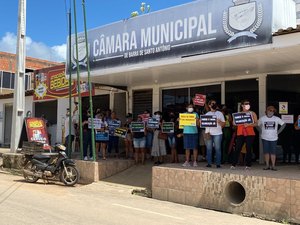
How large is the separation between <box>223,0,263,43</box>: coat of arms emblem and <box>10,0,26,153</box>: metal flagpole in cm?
934

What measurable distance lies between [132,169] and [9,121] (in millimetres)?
14978

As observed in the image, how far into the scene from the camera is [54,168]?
1195 cm

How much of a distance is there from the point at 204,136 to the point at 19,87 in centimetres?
875

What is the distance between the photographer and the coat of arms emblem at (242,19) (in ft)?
31.4

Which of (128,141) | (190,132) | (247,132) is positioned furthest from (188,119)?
(128,141)

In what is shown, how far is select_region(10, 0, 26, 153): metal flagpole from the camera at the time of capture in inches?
627

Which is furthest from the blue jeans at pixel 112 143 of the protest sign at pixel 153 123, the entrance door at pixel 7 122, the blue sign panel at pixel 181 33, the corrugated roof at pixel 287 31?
the entrance door at pixel 7 122

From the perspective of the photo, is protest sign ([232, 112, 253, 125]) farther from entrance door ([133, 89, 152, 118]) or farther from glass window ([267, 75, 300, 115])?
entrance door ([133, 89, 152, 118])

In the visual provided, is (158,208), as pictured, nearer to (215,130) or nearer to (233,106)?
(215,130)

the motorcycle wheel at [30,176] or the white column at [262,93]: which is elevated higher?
the white column at [262,93]

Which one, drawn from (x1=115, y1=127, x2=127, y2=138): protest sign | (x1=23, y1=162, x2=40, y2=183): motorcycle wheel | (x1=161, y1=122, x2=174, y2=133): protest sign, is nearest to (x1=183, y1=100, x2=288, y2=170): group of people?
(x1=161, y1=122, x2=174, y2=133): protest sign

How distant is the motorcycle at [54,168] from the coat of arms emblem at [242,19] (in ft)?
18.8

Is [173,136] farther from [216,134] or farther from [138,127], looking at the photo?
[216,134]

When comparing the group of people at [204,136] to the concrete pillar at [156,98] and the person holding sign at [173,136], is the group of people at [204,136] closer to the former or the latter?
the person holding sign at [173,136]
